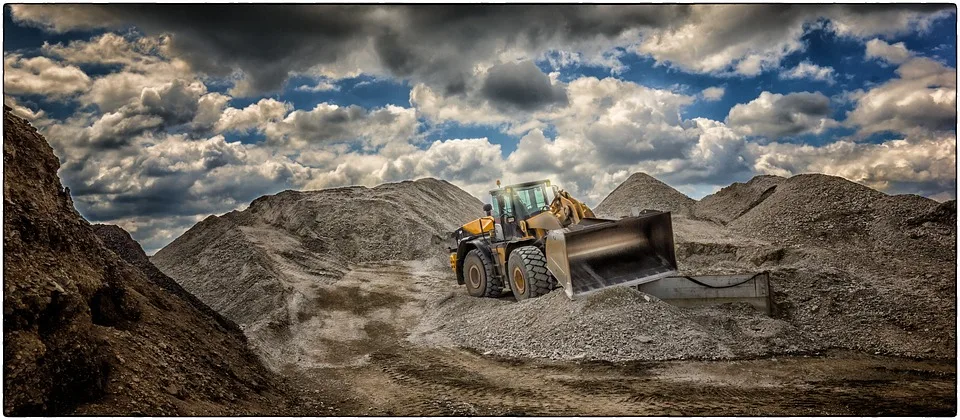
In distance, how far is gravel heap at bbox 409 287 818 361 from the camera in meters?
7.82

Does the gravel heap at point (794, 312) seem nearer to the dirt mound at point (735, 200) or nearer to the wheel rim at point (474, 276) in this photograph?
the wheel rim at point (474, 276)

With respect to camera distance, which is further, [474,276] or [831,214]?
[831,214]

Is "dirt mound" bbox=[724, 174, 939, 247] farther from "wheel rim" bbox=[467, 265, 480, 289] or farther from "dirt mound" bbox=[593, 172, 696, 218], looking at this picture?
"wheel rim" bbox=[467, 265, 480, 289]

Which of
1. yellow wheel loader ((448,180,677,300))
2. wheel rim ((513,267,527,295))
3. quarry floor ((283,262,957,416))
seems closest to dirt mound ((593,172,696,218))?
yellow wheel loader ((448,180,677,300))

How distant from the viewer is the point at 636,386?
6.62 m

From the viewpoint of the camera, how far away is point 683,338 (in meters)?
7.96

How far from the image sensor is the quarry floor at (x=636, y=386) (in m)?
5.74

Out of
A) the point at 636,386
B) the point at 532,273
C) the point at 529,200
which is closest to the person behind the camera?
the point at 636,386

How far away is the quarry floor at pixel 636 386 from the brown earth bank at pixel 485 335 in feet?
0.12

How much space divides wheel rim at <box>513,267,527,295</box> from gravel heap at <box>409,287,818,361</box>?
4.39 feet

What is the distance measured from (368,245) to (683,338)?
16798 millimetres

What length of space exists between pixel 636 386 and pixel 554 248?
3.62 meters

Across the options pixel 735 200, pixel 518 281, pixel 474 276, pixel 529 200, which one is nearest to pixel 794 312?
pixel 518 281

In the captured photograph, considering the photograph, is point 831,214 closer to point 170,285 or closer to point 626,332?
point 626,332
